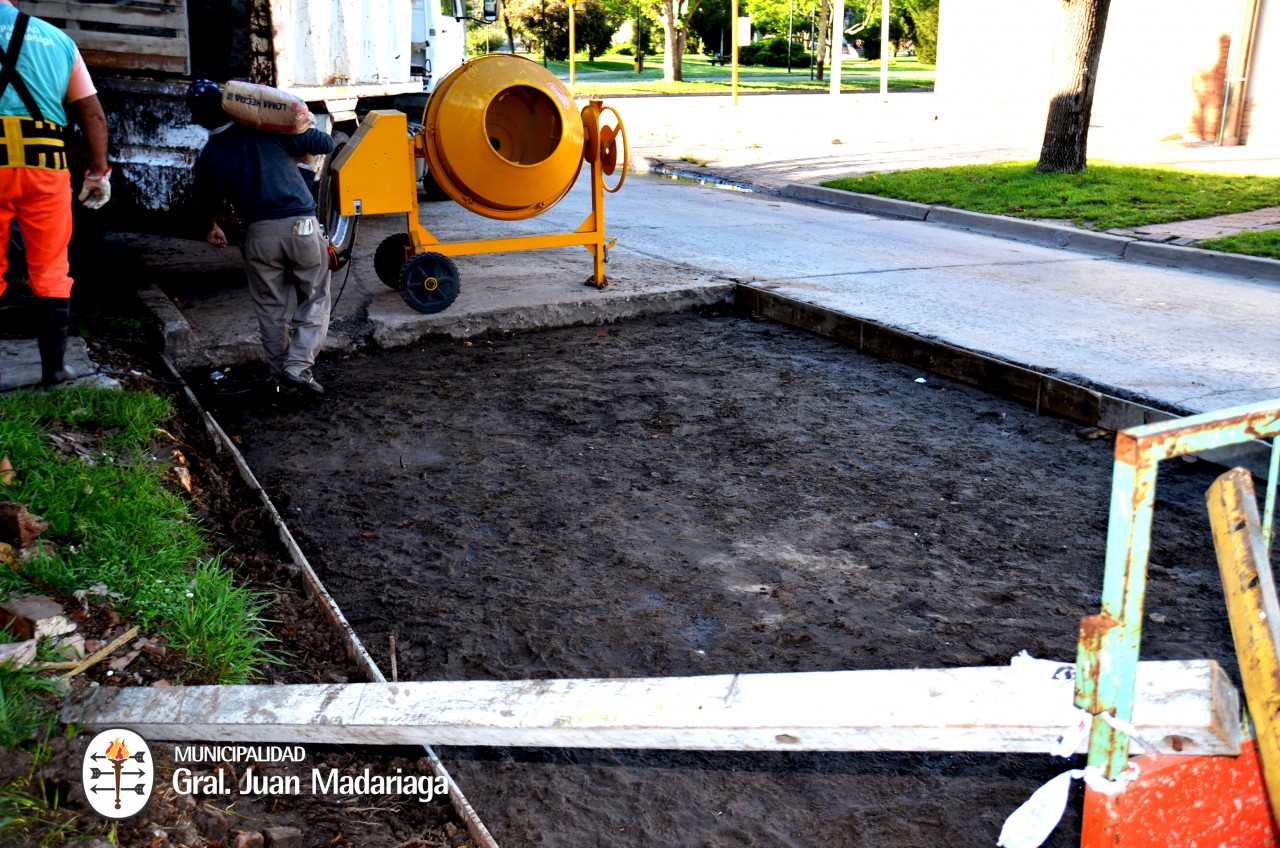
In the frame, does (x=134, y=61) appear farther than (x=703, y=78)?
No

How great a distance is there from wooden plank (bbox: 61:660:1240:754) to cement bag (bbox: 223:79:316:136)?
343 centimetres

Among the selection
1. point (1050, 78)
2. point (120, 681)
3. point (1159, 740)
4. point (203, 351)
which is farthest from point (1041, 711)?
point (1050, 78)

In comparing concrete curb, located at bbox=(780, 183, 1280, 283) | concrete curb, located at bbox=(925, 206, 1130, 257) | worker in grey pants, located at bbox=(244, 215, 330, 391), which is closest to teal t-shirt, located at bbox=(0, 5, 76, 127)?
worker in grey pants, located at bbox=(244, 215, 330, 391)

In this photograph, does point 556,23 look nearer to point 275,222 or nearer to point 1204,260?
point 1204,260

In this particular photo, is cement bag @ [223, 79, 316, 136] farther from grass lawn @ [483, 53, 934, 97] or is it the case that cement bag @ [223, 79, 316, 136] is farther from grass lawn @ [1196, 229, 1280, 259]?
grass lawn @ [483, 53, 934, 97]

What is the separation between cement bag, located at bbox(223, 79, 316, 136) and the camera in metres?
5.50

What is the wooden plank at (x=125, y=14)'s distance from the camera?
22.9 ft

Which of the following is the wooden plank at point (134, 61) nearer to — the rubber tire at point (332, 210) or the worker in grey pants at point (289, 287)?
the rubber tire at point (332, 210)

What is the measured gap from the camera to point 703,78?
4494cm

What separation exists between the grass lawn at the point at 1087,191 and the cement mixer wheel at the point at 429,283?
21.7 feet

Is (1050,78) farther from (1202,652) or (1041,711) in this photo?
(1041,711)

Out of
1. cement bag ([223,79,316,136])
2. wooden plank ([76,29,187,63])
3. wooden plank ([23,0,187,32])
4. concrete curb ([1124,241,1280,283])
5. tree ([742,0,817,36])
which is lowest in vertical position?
concrete curb ([1124,241,1280,283])

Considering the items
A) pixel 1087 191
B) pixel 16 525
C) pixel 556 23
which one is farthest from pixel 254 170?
pixel 556 23

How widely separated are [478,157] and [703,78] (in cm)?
3965
